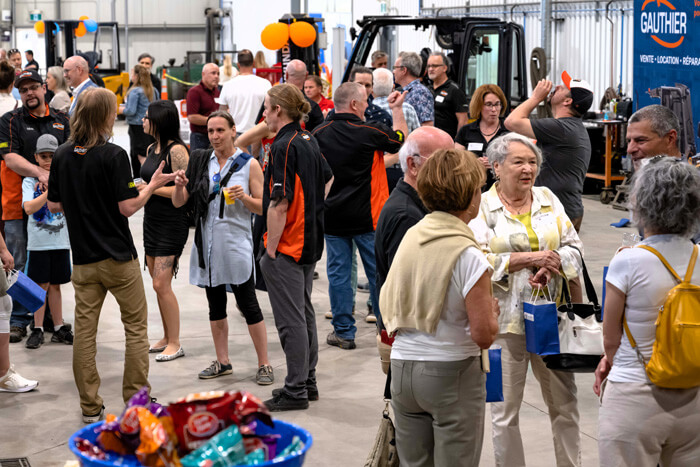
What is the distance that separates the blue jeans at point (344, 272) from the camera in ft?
19.5

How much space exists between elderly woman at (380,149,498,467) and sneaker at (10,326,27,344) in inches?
156

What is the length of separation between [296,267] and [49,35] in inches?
721

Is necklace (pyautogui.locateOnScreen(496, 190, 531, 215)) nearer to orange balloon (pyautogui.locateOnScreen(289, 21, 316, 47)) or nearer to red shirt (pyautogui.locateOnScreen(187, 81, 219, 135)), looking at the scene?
red shirt (pyautogui.locateOnScreen(187, 81, 219, 135))

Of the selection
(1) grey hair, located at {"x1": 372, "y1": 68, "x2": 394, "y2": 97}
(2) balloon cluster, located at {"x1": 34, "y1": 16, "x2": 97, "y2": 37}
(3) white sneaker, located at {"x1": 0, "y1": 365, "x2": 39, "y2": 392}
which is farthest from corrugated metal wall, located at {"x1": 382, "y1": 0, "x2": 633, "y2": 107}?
(3) white sneaker, located at {"x1": 0, "y1": 365, "x2": 39, "y2": 392}

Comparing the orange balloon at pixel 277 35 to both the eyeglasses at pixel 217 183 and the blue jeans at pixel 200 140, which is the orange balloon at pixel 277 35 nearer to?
the blue jeans at pixel 200 140

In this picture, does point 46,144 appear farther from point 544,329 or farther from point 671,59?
point 671,59

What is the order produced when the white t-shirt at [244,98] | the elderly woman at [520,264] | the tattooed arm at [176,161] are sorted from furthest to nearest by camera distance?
1. the white t-shirt at [244,98]
2. the tattooed arm at [176,161]
3. the elderly woman at [520,264]

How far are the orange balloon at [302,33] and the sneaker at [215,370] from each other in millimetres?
7217

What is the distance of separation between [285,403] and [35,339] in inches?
81.0

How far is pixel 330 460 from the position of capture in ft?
13.9

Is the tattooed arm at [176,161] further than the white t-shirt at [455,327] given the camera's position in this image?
Yes

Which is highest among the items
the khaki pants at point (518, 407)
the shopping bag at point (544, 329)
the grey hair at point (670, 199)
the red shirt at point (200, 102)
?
the red shirt at point (200, 102)

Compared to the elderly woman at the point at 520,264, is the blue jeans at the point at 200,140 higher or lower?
higher

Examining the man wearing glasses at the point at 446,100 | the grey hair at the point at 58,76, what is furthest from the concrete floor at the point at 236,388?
the grey hair at the point at 58,76
